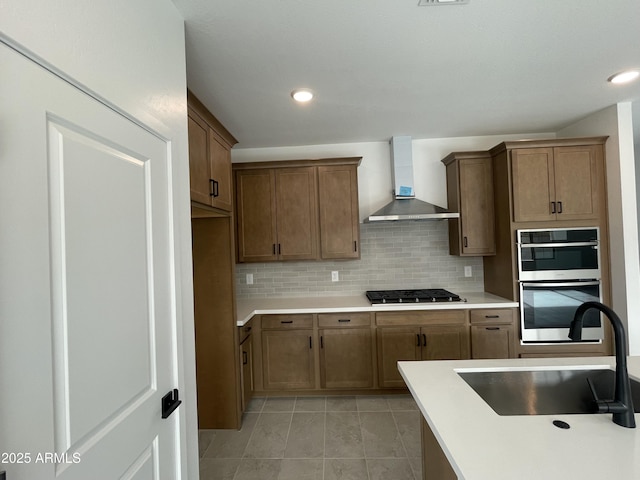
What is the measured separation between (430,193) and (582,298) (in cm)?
171

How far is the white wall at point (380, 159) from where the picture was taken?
3.45 meters

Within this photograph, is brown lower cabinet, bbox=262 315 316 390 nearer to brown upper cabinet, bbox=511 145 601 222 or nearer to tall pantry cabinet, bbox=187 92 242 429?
tall pantry cabinet, bbox=187 92 242 429

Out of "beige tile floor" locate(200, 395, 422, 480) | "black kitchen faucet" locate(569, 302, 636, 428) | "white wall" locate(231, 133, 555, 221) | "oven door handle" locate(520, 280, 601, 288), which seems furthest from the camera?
"white wall" locate(231, 133, 555, 221)

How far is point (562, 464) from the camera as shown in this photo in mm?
822

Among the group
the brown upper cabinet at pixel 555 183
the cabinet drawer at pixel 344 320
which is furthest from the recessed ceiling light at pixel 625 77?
the cabinet drawer at pixel 344 320

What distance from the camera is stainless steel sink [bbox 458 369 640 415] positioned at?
141 centimetres

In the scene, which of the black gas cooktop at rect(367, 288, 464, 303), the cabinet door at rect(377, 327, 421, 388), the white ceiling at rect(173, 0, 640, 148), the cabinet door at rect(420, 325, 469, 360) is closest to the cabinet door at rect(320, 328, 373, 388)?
the cabinet door at rect(377, 327, 421, 388)

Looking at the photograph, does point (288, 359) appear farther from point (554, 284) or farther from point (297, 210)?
point (554, 284)

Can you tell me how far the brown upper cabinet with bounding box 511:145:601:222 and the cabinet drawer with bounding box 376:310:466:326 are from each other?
1.08 meters

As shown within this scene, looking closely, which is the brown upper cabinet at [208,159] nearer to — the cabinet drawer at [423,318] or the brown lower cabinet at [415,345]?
the cabinet drawer at [423,318]

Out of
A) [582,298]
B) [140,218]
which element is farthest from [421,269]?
[140,218]

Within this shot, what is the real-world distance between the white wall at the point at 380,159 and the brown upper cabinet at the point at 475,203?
32cm

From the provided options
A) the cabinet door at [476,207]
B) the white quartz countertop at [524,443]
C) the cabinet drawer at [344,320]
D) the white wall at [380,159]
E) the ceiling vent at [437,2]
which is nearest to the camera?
the white quartz countertop at [524,443]

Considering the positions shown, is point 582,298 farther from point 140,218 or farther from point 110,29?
point 110,29
